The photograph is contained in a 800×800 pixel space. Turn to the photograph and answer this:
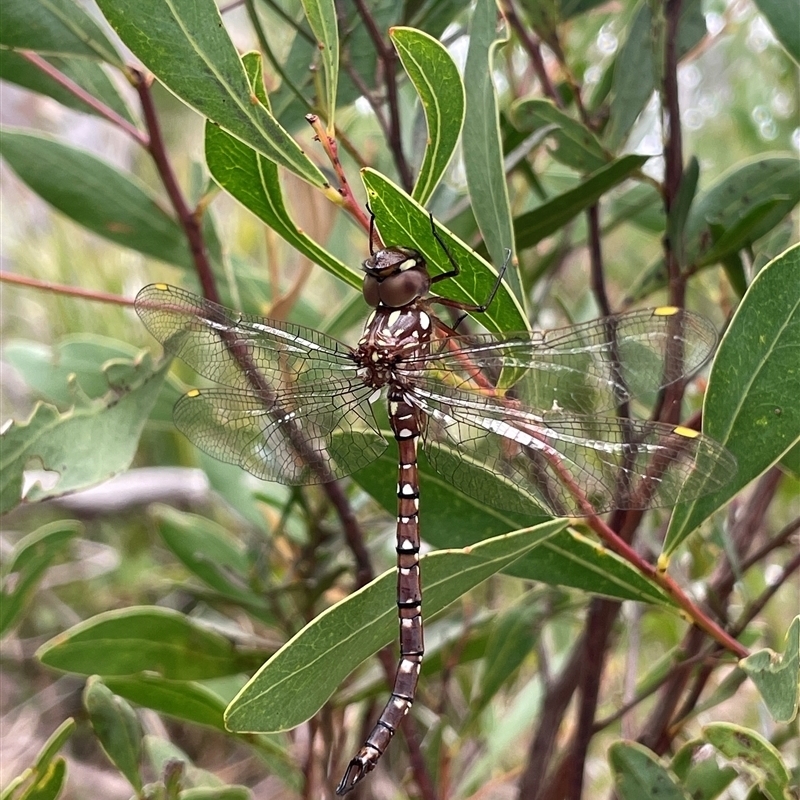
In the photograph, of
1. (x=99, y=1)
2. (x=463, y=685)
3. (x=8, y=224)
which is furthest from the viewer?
(x=8, y=224)

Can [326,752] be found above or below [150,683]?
below

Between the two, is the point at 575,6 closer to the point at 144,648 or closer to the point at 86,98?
the point at 86,98

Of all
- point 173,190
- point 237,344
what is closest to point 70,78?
point 173,190

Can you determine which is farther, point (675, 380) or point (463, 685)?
point (463, 685)

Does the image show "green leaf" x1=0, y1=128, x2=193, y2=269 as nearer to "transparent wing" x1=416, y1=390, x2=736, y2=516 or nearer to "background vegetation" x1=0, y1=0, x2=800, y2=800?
"background vegetation" x1=0, y1=0, x2=800, y2=800

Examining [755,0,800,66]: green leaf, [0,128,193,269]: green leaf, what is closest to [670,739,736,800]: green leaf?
[755,0,800,66]: green leaf

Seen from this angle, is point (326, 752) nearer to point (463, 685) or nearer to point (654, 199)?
point (463, 685)

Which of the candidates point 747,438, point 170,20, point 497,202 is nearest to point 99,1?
point 170,20
